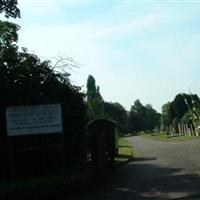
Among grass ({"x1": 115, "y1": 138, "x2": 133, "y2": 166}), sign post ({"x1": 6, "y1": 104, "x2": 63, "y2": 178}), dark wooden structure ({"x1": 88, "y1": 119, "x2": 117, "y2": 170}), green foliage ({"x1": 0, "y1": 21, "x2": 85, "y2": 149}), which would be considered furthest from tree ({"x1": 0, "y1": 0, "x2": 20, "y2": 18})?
grass ({"x1": 115, "y1": 138, "x2": 133, "y2": 166})

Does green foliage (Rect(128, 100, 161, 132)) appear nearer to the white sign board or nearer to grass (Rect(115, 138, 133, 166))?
grass (Rect(115, 138, 133, 166))

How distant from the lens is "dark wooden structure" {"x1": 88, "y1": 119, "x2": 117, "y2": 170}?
22989 mm

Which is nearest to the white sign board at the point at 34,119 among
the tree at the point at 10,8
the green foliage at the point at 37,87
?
the green foliage at the point at 37,87

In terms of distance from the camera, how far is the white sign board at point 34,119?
2128 centimetres

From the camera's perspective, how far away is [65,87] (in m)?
23.7

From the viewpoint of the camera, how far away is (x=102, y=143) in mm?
23984

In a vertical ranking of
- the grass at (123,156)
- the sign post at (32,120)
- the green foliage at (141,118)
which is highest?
the green foliage at (141,118)

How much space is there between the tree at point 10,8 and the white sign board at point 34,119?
15.3 ft

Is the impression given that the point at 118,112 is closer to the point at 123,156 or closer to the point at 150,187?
the point at 123,156

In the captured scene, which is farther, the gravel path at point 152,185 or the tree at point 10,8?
the tree at point 10,8

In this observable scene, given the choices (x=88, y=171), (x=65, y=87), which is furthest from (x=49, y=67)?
(x=88, y=171)

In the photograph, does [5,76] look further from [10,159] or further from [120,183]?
[120,183]

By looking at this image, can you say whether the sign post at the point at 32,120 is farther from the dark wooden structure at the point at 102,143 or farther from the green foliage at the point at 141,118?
the green foliage at the point at 141,118

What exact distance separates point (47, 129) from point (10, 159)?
1.64 metres
